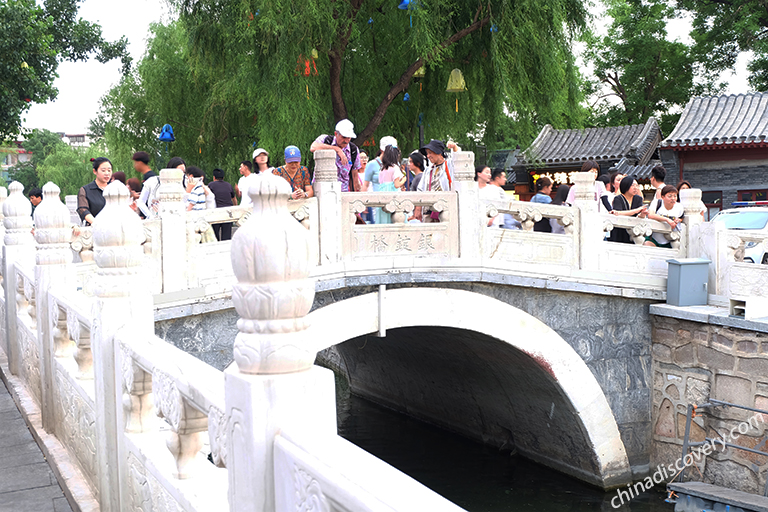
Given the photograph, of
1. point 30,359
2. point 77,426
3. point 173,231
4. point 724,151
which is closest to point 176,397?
point 77,426

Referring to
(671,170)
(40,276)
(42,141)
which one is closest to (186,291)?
(40,276)

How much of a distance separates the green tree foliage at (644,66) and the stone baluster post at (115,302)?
18586 millimetres

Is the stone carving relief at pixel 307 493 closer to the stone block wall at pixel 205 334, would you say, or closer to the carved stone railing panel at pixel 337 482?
the carved stone railing panel at pixel 337 482

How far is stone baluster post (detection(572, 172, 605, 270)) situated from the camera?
290 inches

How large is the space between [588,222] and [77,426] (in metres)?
5.19

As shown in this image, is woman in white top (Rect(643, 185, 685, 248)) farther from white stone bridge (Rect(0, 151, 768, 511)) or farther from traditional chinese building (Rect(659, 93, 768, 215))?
traditional chinese building (Rect(659, 93, 768, 215))

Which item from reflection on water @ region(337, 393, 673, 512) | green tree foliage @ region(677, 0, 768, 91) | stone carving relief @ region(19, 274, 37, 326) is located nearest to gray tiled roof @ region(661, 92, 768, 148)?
green tree foliage @ region(677, 0, 768, 91)

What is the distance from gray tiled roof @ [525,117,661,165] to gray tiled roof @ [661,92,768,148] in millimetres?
1441

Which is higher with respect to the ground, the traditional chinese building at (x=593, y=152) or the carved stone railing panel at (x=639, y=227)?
the traditional chinese building at (x=593, y=152)

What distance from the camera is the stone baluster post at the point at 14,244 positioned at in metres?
5.37

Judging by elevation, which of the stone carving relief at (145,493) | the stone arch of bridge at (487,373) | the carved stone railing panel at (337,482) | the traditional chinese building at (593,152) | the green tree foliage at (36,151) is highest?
the green tree foliage at (36,151)

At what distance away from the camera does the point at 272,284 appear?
1589 millimetres

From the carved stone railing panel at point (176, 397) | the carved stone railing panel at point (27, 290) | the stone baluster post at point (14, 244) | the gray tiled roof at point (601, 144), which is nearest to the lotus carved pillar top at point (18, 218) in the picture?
the stone baluster post at point (14, 244)

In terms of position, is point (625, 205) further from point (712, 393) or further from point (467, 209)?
point (467, 209)
